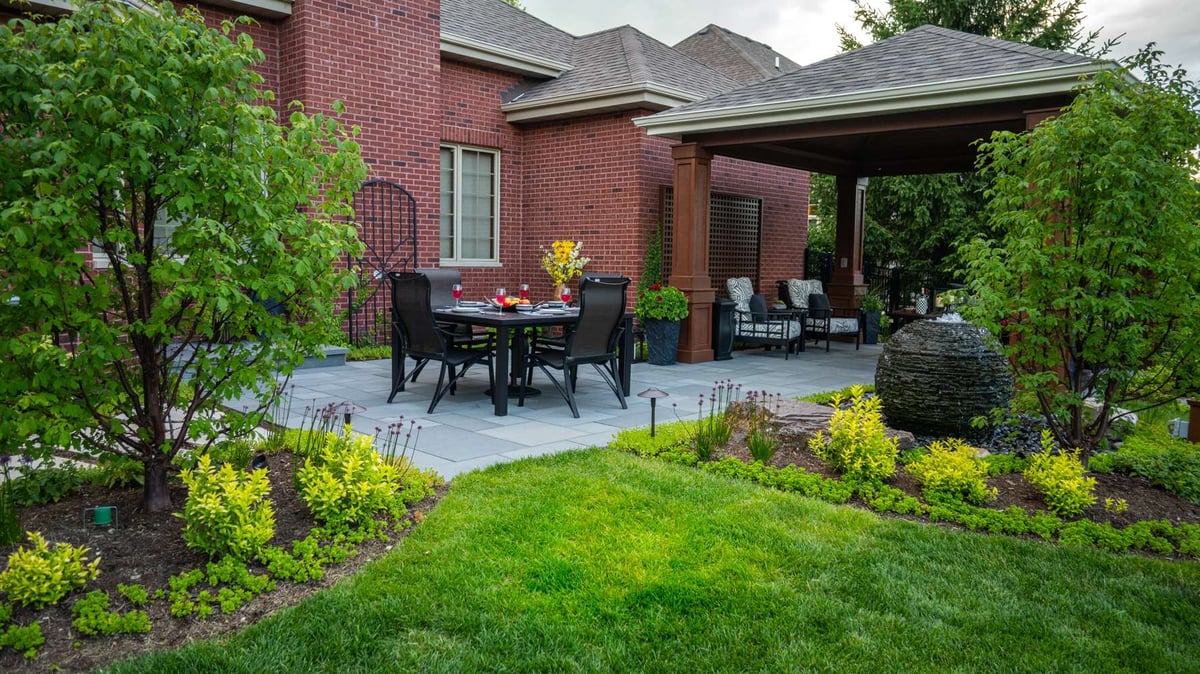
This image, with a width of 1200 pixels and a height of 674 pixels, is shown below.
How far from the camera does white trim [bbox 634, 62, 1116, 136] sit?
6867 millimetres

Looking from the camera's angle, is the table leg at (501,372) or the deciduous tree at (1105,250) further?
the table leg at (501,372)

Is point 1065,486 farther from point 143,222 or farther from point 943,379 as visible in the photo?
point 143,222

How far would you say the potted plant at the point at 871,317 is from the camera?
1274 cm

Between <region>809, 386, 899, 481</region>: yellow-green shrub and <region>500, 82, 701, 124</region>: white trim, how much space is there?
6.71 m

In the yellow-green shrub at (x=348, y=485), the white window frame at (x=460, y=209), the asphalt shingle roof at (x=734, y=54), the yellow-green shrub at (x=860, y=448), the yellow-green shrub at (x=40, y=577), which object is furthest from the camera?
the asphalt shingle roof at (x=734, y=54)

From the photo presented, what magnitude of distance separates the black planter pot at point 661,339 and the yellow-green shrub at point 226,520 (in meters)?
6.75

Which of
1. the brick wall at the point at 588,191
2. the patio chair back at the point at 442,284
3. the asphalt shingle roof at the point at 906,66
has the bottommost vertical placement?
the patio chair back at the point at 442,284

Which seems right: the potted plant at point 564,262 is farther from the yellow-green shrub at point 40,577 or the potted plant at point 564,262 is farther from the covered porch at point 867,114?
the yellow-green shrub at point 40,577

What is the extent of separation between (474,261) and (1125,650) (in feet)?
32.3

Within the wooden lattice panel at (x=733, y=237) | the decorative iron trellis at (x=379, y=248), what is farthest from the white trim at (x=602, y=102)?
the decorative iron trellis at (x=379, y=248)

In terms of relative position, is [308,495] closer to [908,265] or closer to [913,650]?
[913,650]

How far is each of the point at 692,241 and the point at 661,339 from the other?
4.24 ft

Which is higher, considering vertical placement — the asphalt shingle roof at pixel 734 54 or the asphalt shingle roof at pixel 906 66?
the asphalt shingle roof at pixel 734 54

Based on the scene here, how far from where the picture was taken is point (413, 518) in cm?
368
